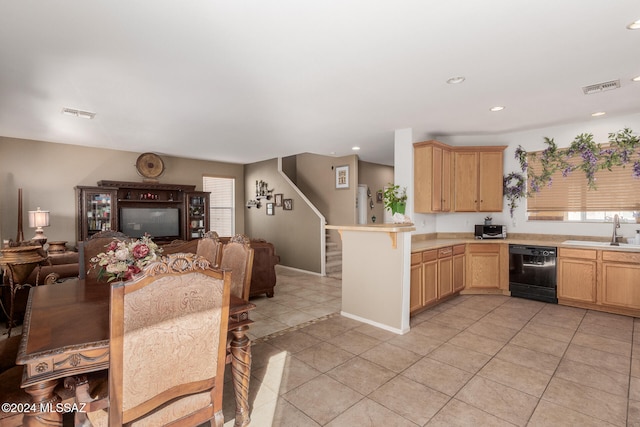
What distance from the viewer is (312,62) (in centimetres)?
264

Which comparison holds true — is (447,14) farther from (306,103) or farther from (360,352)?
(360,352)

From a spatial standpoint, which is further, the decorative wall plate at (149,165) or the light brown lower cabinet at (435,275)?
the decorative wall plate at (149,165)

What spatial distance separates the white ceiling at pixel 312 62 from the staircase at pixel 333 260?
10.5 ft

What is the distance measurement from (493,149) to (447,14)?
367cm

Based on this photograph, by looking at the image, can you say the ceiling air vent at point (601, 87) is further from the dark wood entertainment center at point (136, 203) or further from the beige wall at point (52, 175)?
the beige wall at point (52, 175)

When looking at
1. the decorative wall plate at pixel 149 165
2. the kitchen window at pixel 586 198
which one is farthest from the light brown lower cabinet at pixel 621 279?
the decorative wall plate at pixel 149 165

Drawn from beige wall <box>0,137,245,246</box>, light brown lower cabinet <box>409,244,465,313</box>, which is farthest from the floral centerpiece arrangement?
beige wall <box>0,137,245,246</box>

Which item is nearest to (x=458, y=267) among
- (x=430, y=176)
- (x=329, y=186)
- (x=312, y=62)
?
(x=430, y=176)

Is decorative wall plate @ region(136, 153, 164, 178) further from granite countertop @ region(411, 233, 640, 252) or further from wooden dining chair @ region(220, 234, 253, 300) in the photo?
granite countertop @ region(411, 233, 640, 252)

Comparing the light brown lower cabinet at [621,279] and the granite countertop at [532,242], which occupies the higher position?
the granite countertop at [532,242]

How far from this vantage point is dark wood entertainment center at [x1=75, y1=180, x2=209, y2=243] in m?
5.79

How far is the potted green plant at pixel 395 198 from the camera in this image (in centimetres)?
434

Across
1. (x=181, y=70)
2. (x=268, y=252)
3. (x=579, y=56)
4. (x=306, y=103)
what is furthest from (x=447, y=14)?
(x=268, y=252)

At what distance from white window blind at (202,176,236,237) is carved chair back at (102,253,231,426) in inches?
263
